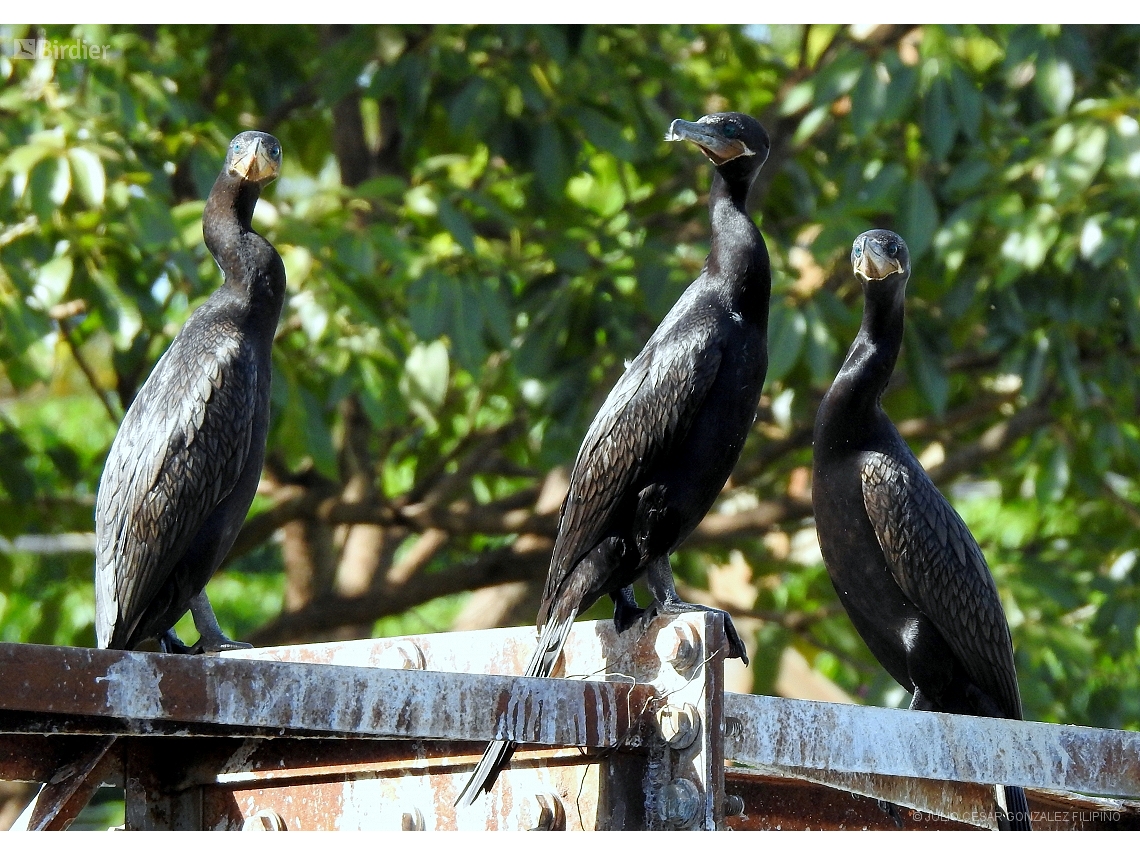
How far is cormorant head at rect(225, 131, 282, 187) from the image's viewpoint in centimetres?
383

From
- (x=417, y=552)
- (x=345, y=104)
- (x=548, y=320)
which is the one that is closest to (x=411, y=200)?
(x=548, y=320)

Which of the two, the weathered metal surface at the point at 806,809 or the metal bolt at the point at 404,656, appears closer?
the metal bolt at the point at 404,656

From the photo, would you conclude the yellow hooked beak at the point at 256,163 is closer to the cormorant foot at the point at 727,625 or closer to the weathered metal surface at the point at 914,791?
the cormorant foot at the point at 727,625

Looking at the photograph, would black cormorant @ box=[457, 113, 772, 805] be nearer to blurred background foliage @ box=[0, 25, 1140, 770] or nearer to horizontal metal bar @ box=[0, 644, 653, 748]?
horizontal metal bar @ box=[0, 644, 653, 748]

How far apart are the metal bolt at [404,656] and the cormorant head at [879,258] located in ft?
5.13

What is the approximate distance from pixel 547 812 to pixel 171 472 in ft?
4.56

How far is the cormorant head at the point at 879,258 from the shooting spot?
12.8 feet

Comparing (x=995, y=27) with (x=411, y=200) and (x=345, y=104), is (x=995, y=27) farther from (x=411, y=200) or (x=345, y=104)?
(x=345, y=104)

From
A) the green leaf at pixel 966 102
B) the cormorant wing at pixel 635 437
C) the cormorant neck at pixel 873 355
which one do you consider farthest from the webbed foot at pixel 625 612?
the green leaf at pixel 966 102

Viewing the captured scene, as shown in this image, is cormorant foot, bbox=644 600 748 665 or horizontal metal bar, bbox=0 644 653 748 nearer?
horizontal metal bar, bbox=0 644 653 748

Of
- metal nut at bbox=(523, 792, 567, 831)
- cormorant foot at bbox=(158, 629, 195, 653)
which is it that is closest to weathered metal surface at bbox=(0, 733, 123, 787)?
metal nut at bbox=(523, 792, 567, 831)

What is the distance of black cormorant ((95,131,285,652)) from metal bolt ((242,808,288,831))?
0.80 meters

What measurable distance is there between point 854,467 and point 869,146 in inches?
130

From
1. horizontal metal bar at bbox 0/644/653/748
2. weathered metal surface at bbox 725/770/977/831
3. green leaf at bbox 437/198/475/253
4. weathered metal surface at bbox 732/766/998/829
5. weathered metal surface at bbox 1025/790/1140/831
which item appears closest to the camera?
horizontal metal bar at bbox 0/644/653/748
